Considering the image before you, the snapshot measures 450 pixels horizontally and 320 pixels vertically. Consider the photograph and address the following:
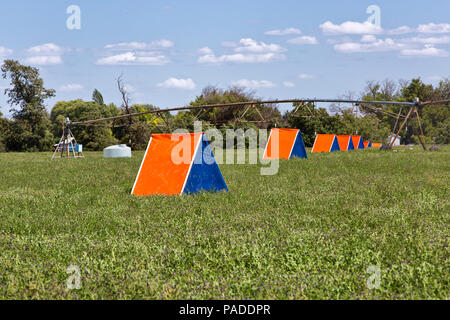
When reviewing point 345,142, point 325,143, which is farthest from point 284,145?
point 345,142

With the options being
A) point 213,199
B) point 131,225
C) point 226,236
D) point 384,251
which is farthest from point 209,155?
point 384,251

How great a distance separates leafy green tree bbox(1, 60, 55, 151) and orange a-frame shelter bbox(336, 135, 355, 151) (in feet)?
118

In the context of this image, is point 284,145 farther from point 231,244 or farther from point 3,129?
point 3,129

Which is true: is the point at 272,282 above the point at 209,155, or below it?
below

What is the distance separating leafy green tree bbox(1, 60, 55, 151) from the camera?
50.7 m

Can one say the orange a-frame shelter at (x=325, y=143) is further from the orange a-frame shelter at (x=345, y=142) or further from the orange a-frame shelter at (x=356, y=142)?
the orange a-frame shelter at (x=356, y=142)

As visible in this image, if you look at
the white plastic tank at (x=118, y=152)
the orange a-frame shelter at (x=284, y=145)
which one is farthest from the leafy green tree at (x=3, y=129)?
the orange a-frame shelter at (x=284, y=145)

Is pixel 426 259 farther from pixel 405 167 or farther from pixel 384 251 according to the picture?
pixel 405 167

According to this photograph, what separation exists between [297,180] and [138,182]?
400 cm

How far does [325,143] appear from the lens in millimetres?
29906

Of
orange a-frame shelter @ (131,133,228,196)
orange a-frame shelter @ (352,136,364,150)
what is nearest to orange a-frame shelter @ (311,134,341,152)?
orange a-frame shelter @ (352,136,364,150)

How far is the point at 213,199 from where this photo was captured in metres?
7.52

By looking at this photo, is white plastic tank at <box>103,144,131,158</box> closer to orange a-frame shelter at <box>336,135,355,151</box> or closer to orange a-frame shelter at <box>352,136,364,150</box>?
orange a-frame shelter at <box>336,135,355,151</box>
